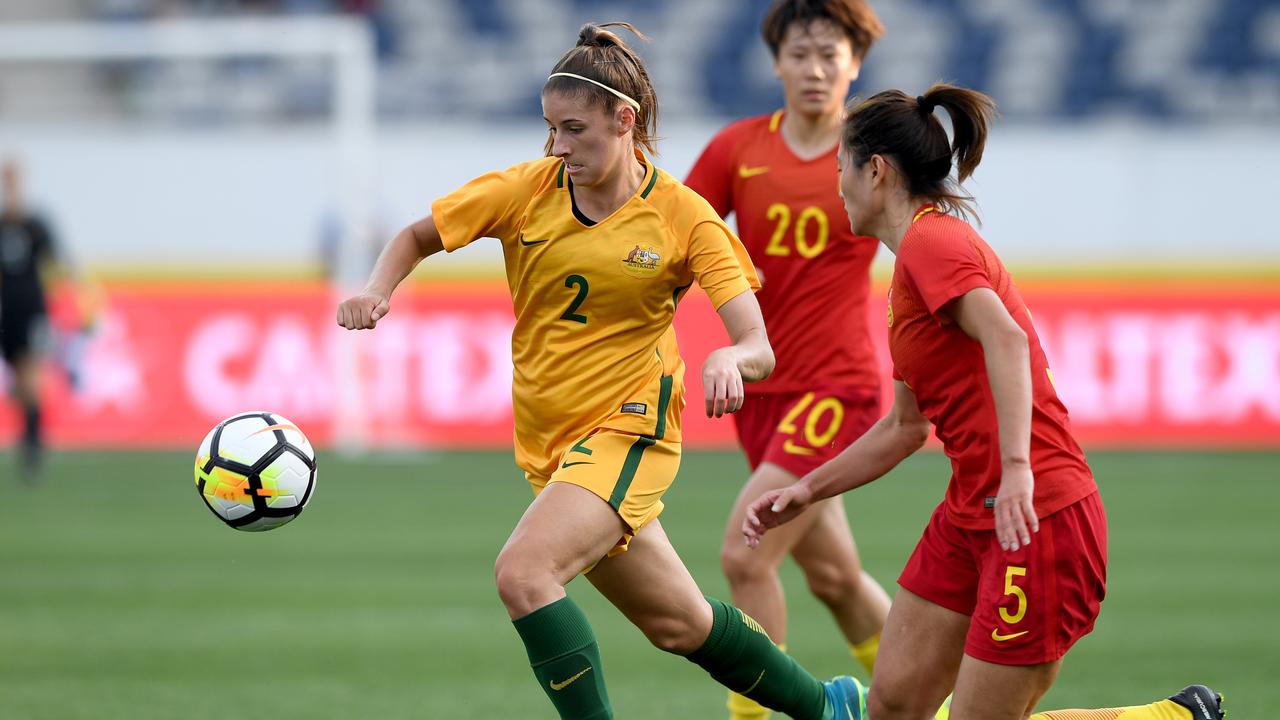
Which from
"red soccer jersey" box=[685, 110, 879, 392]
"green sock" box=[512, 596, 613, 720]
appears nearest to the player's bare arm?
"green sock" box=[512, 596, 613, 720]

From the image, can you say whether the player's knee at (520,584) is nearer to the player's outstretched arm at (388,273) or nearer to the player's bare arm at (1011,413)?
the player's outstretched arm at (388,273)

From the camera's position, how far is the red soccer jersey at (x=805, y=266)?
5949mm

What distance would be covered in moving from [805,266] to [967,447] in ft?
6.03

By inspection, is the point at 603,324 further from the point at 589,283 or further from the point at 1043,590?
the point at 1043,590

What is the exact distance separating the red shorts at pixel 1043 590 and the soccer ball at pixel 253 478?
2051mm

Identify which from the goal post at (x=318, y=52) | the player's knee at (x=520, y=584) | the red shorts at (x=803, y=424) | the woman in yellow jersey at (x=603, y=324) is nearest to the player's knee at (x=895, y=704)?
the woman in yellow jersey at (x=603, y=324)

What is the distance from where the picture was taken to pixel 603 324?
4.79m

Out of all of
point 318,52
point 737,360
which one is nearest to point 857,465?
point 737,360

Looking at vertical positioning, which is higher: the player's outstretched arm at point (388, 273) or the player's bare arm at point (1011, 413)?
the player's outstretched arm at point (388, 273)

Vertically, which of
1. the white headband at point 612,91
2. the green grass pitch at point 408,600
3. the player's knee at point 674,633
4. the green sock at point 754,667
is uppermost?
the white headband at point 612,91

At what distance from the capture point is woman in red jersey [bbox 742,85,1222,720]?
402 centimetres

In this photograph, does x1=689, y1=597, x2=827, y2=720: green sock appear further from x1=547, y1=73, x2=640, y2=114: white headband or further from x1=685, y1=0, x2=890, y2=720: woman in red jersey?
x1=547, y1=73, x2=640, y2=114: white headband

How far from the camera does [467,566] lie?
384 inches

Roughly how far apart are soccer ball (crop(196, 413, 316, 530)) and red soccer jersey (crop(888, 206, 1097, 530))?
6.08 feet
